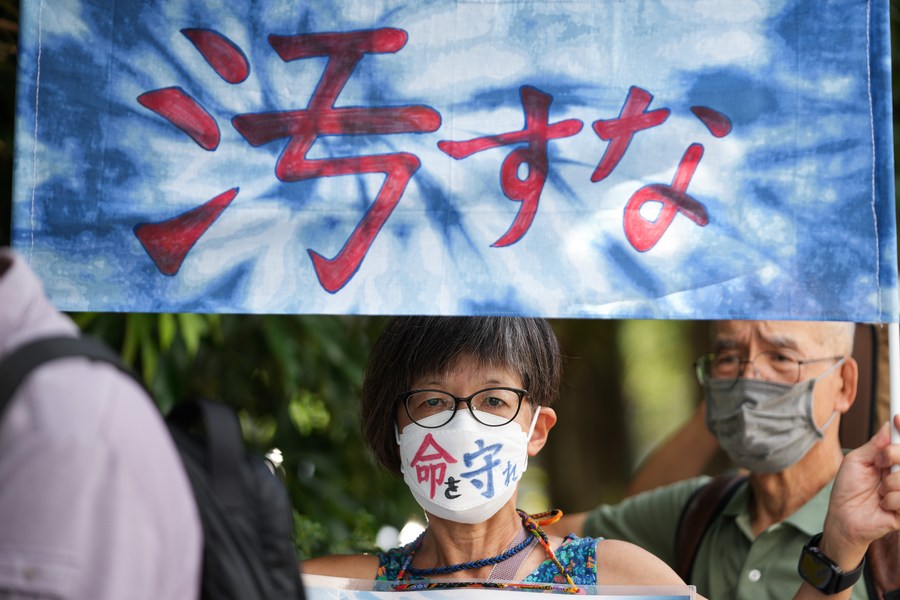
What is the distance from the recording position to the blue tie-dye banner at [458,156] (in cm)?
234

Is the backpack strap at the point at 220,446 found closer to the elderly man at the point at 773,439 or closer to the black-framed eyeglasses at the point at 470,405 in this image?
the black-framed eyeglasses at the point at 470,405

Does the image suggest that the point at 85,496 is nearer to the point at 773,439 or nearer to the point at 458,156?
the point at 458,156

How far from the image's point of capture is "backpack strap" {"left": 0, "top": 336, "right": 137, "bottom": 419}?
1.31m

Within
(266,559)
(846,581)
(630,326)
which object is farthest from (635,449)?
(266,559)

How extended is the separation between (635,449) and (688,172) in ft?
19.7

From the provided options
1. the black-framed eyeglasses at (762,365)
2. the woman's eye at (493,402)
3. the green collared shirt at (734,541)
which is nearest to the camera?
the woman's eye at (493,402)

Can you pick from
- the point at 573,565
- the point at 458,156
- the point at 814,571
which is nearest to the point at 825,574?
the point at 814,571

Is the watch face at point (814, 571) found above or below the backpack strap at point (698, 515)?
above

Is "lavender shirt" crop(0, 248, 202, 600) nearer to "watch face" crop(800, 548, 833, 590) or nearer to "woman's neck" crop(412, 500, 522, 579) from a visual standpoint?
"woman's neck" crop(412, 500, 522, 579)

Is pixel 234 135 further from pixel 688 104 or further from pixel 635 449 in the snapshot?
pixel 635 449

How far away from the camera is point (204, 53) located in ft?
8.16

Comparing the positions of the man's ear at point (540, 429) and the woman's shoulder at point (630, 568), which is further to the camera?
the man's ear at point (540, 429)

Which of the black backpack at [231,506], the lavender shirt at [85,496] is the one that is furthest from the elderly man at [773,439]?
the lavender shirt at [85,496]

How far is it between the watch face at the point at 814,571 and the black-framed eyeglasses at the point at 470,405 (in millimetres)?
734
